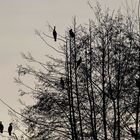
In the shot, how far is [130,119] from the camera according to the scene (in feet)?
59.8

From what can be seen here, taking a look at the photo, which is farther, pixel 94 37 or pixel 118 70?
pixel 94 37

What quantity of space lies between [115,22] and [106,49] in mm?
1037

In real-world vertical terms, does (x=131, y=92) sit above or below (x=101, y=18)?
below

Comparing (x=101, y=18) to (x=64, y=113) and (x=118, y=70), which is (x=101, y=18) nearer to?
(x=118, y=70)

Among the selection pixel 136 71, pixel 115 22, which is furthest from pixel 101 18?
pixel 136 71

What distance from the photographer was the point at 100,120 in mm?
18016

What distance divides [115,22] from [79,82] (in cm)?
245

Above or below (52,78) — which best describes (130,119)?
below

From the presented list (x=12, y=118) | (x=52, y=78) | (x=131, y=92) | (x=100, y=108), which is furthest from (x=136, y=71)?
(x=12, y=118)

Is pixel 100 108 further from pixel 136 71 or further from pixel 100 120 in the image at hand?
pixel 136 71

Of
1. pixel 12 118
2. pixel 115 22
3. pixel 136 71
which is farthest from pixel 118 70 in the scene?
pixel 12 118

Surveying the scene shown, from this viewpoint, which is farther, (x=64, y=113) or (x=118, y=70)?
(x=64, y=113)

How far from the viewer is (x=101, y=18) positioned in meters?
17.7

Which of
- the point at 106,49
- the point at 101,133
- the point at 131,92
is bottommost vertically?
the point at 101,133
